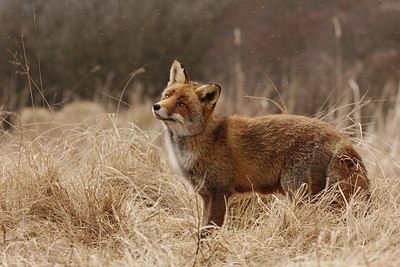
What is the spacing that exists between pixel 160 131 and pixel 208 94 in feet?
13.3

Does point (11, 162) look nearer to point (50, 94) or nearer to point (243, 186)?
point (243, 186)

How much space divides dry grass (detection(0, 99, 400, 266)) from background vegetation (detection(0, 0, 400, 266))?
0.04 ft

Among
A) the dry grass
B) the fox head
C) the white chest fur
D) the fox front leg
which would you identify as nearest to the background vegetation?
the dry grass

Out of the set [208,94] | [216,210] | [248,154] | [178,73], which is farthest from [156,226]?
[178,73]

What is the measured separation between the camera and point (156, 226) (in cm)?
486

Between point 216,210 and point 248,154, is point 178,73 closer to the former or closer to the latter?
point 248,154

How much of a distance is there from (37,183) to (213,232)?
1.33 m

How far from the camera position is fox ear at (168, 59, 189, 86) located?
17.1 ft

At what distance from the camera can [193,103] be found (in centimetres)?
497

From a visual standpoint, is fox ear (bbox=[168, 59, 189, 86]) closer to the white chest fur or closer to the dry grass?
the white chest fur

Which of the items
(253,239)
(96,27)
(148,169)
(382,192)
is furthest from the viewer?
(96,27)

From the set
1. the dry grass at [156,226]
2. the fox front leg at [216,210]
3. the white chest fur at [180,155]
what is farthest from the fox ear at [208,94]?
the dry grass at [156,226]

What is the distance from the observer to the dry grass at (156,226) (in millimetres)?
4145

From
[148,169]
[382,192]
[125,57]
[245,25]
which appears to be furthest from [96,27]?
[382,192]
